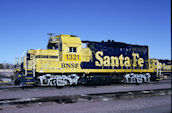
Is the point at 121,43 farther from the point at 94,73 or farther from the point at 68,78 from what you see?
the point at 68,78

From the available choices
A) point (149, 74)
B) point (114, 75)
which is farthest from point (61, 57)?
point (149, 74)

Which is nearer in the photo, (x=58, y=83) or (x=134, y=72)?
(x=58, y=83)

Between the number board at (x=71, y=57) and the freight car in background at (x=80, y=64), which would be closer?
the freight car in background at (x=80, y=64)

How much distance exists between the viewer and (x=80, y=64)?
15.4m

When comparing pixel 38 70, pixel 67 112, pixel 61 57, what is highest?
pixel 61 57

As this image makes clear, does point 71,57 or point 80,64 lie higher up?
point 71,57

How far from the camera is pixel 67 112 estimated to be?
20.3 feet

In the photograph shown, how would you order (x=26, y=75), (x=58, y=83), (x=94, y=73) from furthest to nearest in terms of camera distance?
(x=94, y=73) < (x=58, y=83) < (x=26, y=75)

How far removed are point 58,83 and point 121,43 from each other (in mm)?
7508

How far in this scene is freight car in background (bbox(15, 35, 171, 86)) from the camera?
46.3 ft

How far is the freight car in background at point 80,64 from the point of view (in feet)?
46.3

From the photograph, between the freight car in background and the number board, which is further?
the number board

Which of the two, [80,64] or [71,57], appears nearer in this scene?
[71,57]

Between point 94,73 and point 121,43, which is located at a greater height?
point 121,43
